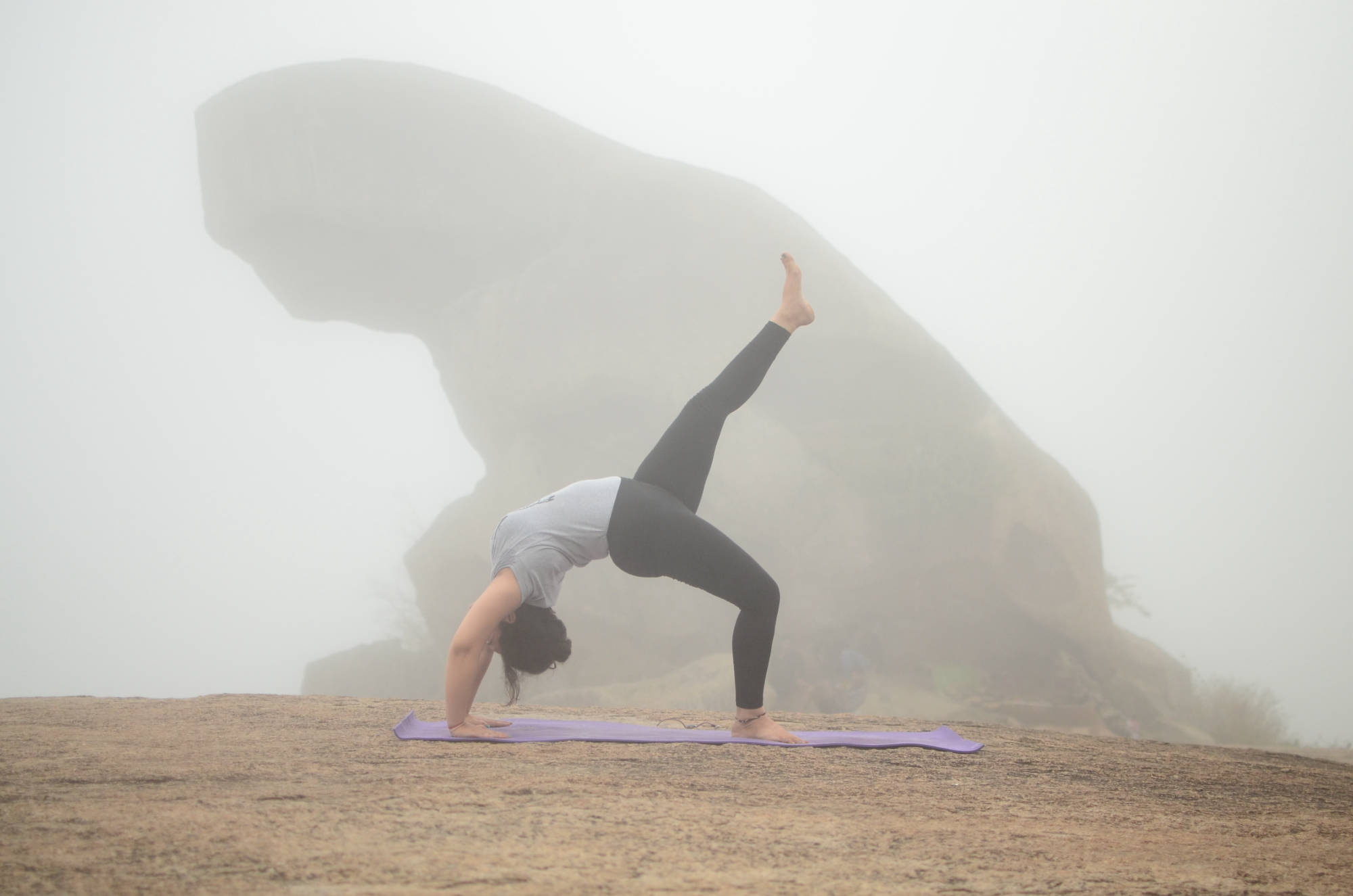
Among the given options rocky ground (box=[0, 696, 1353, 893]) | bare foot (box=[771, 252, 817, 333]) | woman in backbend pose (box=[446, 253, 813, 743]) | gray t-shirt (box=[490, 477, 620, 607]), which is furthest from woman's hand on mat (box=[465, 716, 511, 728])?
bare foot (box=[771, 252, 817, 333])

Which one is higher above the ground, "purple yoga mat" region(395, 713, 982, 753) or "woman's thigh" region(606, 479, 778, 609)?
"woman's thigh" region(606, 479, 778, 609)

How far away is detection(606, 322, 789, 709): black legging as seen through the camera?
5.84 ft

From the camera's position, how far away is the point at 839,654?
6656 mm

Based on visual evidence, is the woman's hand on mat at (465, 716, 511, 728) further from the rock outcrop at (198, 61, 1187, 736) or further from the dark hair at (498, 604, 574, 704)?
the rock outcrop at (198, 61, 1187, 736)

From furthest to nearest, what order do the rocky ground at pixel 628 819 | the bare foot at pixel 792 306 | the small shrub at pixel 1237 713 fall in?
the small shrub at pixel 1237 713 → the bare foot at pixel 792 306 → the rocky ground at pixel 628 819

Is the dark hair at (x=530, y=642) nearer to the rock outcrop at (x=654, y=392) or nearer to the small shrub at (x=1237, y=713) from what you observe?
the rock outcrop at (x=654, y=392)

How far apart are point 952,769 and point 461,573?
6.01 meters

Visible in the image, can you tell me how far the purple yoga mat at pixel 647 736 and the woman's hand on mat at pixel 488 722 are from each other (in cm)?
2

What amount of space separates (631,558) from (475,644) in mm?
403

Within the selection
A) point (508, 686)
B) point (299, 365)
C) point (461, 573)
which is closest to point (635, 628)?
point (461, 573)

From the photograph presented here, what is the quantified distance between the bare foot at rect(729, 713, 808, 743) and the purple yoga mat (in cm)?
2

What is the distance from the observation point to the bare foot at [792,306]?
6.70 feet

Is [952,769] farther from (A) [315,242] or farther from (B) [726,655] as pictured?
(A) [315,242]

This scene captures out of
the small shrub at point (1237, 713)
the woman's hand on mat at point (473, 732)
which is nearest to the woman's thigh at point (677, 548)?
the woman's hand on mat at point (473, 732)
